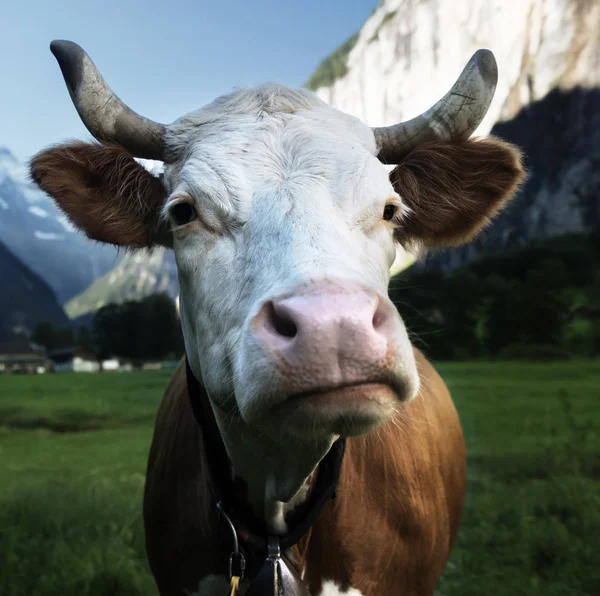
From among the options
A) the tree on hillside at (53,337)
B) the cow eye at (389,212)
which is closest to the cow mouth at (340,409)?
the cow eye at (389,212)

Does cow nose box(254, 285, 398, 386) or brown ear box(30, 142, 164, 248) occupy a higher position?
brown ear box(30, 142, 164, 248)

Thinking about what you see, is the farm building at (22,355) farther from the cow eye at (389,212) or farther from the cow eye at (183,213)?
the cow eye at (389,212)

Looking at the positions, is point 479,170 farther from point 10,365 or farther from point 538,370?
point 10,365

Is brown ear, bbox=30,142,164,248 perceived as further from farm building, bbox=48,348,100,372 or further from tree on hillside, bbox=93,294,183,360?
farm building, bbox=48,348,100,372

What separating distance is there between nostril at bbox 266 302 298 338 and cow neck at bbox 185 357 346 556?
1.00m

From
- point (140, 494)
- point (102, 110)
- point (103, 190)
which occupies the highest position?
point (102, 110)

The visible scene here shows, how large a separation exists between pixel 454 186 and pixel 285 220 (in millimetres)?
1298

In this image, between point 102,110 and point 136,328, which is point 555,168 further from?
point 102,110

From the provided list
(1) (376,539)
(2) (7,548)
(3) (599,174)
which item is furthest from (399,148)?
(3) (599,174)

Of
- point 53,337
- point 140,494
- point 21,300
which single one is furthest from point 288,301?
point 21,300

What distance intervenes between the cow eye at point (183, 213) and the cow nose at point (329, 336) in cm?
83

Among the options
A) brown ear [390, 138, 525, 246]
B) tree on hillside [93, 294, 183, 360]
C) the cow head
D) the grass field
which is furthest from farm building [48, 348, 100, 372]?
brown ear [390, 138, 525, 246]

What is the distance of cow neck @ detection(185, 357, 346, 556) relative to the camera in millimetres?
2377

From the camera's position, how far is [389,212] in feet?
7.80
